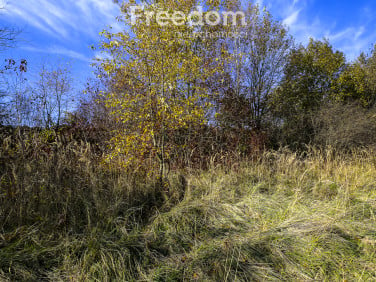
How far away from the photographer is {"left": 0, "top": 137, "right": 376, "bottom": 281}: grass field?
90.9 inches

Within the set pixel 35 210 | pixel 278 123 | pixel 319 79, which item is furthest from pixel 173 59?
pixel 319 79

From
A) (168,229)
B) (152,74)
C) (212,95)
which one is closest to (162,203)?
(168,229)

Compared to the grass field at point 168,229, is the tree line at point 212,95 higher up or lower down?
higher up

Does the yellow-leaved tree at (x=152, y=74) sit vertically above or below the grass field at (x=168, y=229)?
above

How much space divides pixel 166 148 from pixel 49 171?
96.2 inches

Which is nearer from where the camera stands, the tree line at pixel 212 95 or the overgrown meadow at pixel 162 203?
the overgrown meadow at pixel 162 203

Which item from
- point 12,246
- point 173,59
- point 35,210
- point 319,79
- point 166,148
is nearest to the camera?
point 12,246

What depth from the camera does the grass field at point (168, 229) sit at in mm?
2309

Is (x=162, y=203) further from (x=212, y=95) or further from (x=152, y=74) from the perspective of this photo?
(x=212, y=95)

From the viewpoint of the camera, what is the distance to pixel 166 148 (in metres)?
5.34

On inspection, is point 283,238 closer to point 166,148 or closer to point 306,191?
point 306,191

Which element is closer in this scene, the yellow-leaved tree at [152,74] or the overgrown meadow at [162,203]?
the overgrown meadow at [162,203]

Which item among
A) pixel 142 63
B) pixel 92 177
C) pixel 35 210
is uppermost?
pixel 142 63

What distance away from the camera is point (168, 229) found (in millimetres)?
3035
